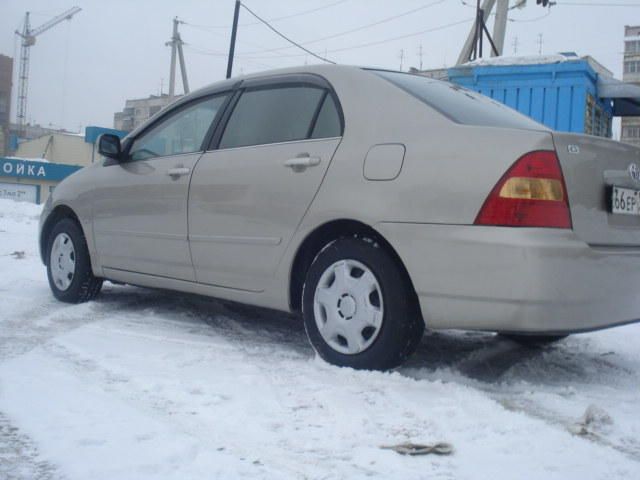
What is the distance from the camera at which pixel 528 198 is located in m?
2.73

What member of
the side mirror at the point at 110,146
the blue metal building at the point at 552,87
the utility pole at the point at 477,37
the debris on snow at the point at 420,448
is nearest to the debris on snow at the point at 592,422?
the debris on snow at the point at 420,448

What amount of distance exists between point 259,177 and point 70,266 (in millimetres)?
2070

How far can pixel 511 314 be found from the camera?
2.72 m

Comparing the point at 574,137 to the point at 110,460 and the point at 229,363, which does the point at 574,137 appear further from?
the point at 110,460

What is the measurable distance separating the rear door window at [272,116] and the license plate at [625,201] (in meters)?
1.50

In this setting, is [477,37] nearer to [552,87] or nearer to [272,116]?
[552,87]

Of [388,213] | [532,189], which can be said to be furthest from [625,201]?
[388,213]

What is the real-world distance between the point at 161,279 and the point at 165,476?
2.40 m

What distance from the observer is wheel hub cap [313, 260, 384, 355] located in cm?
306

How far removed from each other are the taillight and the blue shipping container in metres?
5.23

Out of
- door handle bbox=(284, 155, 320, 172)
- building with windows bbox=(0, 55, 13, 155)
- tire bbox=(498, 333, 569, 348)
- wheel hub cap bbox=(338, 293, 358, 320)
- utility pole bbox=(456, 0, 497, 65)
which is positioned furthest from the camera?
building with windows bbox=(0, 55, 13, 155)

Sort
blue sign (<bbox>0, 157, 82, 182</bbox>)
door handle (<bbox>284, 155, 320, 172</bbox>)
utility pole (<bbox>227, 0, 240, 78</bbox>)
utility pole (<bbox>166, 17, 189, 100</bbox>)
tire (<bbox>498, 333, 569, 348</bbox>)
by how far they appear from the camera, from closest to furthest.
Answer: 1. door handle (<bbox>284, 155, 320, 172</bbox>)
2. tire (<bbox>498, 333, 569, 348</bbox>)
3. utility pole (<bbox>227, 0, 240, 78</bbox>)
4. blue sign (<bbox>0, 157, 82, 182</bbox>)
5. utility pole (<bbox>166, 17, 189, 100</bbox>)

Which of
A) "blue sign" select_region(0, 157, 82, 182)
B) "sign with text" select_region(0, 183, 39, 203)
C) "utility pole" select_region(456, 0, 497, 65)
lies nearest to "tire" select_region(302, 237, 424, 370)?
"utility pole" select_region(456, 0, 497, 65)

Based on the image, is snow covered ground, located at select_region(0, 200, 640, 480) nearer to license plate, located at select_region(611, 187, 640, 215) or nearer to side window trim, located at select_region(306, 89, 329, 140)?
license plate, located at select_region(611, 187, 640, 215)
